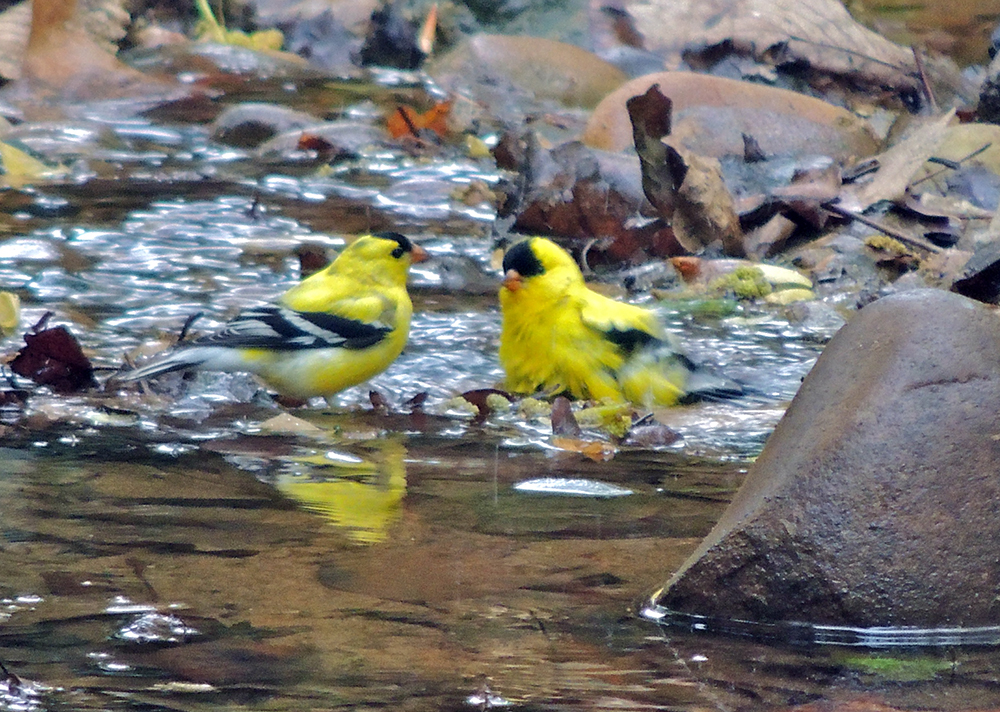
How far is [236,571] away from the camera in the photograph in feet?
10.2

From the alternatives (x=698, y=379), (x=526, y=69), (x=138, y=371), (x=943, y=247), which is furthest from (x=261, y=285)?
(x=526, y=69)

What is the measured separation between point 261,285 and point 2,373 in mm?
1901

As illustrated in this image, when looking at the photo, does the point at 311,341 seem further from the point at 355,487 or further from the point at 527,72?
the point at 527,72

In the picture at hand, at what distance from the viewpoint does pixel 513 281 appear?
19.1 ft

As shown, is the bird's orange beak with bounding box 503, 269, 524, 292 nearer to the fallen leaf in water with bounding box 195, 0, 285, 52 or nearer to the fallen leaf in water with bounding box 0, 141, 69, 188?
the fallen leaf in water with bounding box 0, 141, 69, 188

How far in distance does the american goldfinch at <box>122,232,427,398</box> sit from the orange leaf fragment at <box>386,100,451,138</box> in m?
4.41

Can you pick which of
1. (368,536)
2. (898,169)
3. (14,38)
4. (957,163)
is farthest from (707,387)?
(14,38)

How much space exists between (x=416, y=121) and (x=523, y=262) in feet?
16.1

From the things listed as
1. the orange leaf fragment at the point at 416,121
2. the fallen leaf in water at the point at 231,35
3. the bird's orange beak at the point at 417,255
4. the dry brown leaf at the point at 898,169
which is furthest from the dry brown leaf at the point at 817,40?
the bird's orange beak at the point at 417,255

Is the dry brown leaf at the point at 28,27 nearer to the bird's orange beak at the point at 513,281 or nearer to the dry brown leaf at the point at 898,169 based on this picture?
the dry brown leaf at the point at 898,169

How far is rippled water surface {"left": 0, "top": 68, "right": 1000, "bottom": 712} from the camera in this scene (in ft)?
8.38

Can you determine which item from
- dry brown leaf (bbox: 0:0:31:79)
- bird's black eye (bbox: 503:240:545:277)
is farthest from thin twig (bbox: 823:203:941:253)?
dry brown leaf (bbox: 0:0:31:79)

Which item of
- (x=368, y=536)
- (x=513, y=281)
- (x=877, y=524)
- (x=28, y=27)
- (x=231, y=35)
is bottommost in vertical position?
(x=231, y=35)

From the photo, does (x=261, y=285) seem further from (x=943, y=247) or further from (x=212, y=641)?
(x=212, y=641)
